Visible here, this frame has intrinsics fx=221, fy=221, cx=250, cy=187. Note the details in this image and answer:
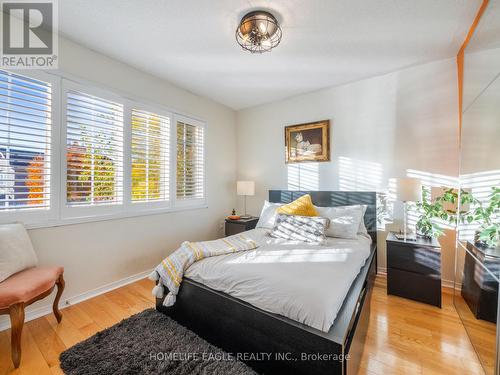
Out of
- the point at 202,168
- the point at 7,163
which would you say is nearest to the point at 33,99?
the point at 7,163

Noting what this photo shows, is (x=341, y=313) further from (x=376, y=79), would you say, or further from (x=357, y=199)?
(x=376, y=79)

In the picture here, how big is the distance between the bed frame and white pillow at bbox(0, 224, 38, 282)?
1142mm

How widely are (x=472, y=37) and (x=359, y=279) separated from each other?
2390mm

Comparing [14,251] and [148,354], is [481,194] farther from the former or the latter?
[14,251]

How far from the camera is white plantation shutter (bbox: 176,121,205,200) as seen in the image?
3.43m

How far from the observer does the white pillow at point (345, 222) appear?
8.51 feet

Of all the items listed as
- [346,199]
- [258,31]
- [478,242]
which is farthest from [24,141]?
[478,242]

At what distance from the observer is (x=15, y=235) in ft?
6.00

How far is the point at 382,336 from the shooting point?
5.92 ft

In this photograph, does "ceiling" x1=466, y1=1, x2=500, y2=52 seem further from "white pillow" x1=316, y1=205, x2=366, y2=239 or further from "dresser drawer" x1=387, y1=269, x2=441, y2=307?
"dresser drawer" x1=387, y1=269, x2=441, y2=307

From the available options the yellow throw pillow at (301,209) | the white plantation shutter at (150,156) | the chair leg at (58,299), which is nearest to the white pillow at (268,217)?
the yellow throw pillow at (301,209)

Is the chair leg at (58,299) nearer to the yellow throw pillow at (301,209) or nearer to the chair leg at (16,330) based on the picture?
the chair leg at (16,330)

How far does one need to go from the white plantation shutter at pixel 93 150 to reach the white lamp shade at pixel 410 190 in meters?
3.28

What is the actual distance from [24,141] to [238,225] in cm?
263
